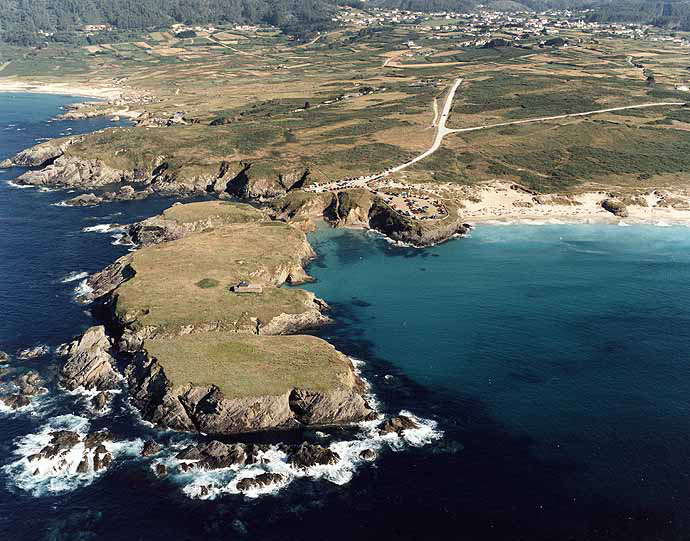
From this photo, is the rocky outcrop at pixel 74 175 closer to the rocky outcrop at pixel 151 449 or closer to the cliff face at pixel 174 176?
the cliff face at pixel 174 176

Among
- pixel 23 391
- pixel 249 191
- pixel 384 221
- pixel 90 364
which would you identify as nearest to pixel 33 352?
pixel 23 391

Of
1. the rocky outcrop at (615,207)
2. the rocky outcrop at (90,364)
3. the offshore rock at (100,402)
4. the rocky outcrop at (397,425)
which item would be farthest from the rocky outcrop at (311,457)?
the rocky outcrop at (615,207)

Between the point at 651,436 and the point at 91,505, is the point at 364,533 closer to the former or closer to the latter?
the point at 91,505

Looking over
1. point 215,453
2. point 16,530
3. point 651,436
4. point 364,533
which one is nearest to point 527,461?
point 651,436

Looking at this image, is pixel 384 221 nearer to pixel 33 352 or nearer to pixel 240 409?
pixel 240 409

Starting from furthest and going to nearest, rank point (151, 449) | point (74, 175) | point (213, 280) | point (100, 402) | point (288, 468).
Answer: point (74, 175) → point (213, 280) → point (100, 402) → point (151, 449) → point (288, 468)

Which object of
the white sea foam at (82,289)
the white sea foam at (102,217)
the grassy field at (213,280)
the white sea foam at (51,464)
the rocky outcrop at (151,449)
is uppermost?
the grassy field at (213,280)
